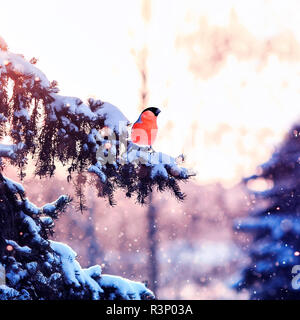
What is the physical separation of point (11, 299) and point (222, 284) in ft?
53.8

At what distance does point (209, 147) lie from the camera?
12109mm

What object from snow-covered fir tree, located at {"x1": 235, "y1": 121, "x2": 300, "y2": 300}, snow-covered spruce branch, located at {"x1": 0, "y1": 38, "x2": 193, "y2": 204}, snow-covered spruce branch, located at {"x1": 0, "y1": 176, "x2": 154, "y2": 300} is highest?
snow-covered fir tree, located at {"x1": 235, "y1": 121, "x2": 300, "y2": 300}

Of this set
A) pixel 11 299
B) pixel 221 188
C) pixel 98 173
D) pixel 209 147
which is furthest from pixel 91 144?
pixel 221 188

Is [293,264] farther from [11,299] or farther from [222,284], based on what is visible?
[222,284]

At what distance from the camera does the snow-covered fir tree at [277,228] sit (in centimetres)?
867

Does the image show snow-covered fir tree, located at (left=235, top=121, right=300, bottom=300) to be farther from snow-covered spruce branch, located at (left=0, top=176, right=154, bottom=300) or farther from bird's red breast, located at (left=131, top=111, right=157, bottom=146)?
bird's red breast, located at (left=131, top=111, right=157, bottom=146)

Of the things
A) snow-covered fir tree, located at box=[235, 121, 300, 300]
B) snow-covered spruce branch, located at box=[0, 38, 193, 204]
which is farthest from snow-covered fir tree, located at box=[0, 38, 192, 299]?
snow-covered fir tree, located at box=[235, 121, 300, 300]

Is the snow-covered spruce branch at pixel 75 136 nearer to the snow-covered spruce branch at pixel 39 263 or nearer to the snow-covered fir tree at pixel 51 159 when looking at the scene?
the snow-covered fir tree at pixel 51 159

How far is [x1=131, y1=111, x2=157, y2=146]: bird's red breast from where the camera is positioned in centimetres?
308

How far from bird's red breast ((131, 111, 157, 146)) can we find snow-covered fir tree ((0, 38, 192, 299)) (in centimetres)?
6

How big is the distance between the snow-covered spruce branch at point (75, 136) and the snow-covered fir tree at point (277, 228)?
652 centimetres

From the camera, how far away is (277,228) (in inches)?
349

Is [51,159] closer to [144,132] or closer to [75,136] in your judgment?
[75,136]

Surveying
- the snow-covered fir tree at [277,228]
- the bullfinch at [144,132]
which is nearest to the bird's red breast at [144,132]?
the bullfinch at [144,132]
